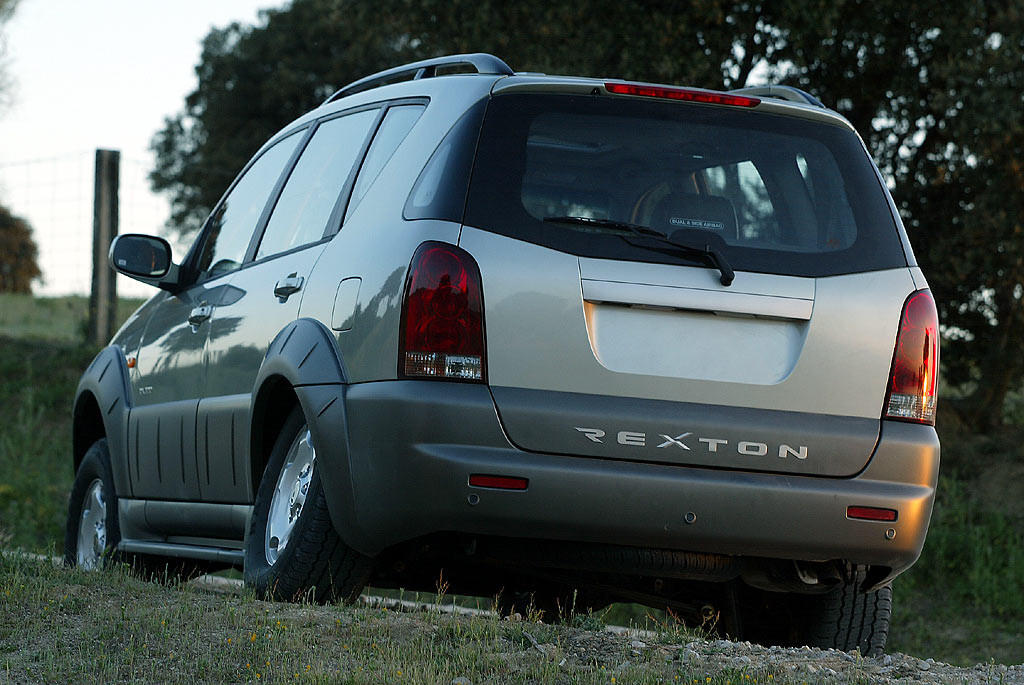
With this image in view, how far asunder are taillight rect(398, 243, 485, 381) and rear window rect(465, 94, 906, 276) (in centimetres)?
19

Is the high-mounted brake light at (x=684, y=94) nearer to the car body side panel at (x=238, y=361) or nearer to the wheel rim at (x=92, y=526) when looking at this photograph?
the car body side panel at (x=238, y=361)

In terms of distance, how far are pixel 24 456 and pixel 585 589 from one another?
826 centimetres

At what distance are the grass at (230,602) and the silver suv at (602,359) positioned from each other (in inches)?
16.4

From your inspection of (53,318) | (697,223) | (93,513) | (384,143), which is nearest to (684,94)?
(697,223)

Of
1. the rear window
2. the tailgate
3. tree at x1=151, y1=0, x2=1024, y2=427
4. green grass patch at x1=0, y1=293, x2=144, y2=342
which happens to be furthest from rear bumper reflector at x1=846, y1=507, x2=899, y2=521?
green grass patch at x1=0, y1=293, x2=144, y2=342

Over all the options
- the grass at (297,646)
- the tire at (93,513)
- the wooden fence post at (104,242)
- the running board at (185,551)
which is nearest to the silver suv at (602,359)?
the grass at (297,646)

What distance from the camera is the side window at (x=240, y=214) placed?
6078 millimetres

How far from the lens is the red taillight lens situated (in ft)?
14.7

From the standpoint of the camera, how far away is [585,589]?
522 cm

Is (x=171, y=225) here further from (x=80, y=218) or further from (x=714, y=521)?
(x=714, y=521)

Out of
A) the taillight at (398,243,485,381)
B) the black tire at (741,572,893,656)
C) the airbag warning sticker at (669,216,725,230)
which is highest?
the airbag warning sticker at (669,216,725,230)

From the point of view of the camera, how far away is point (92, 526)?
7230mm

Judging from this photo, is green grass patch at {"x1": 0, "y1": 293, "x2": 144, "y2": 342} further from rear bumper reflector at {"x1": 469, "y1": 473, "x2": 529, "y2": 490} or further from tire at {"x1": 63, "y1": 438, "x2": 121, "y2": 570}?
rear bumper reflector at {"x1": 469, "y1": 473, "x2": 529, "y2": 490}

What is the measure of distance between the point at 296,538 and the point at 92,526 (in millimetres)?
2931
